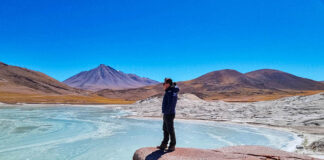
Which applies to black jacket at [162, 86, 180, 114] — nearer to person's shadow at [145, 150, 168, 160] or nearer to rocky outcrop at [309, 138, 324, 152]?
person's shadow at [145, 150, 168, 160]

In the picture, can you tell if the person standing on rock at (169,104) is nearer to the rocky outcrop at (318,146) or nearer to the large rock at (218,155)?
the large rock at (218,155)

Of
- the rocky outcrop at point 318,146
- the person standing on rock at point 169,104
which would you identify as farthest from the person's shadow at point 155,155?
the rocky outcrop at point 318,146

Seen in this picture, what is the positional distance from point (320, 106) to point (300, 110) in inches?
85.3

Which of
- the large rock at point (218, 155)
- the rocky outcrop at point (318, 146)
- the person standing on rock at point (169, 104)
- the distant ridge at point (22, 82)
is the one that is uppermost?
the distant ridge at point (22, 82)

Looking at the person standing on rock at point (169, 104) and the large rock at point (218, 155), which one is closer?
the large rock at point (218, 155)

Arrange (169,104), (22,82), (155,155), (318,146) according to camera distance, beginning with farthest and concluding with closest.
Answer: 1. (22,82)
2. (318,146)
3. (169,104)
4. (155,155)

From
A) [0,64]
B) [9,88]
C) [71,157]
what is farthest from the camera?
[0,64]

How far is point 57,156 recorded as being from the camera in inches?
443

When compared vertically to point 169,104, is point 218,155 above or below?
below

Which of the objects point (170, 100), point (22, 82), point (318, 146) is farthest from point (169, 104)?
point (22, 82)

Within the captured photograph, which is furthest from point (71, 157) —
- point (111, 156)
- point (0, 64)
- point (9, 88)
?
point (0, 64)

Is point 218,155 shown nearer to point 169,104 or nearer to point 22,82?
point 169,104

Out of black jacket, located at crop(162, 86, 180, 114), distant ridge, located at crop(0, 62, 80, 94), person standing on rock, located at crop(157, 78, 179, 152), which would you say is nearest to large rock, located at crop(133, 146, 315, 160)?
person standing on rock, located at crop(157, 78, 179, 152)

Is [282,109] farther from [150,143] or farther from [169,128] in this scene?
[169,128]
